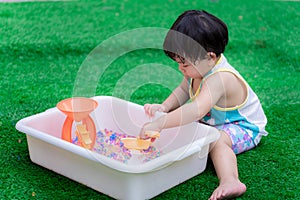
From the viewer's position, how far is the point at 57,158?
5.54ft

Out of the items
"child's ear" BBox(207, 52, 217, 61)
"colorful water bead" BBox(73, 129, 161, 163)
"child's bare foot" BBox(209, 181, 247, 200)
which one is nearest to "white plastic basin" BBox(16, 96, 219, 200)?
"colorful water bead" BBox(73, 129, 161, 163)

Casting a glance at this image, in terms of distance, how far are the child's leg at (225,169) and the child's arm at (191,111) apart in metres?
0.14

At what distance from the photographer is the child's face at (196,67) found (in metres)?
1.75

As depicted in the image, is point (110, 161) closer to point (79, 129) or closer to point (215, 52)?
point (79, 129)

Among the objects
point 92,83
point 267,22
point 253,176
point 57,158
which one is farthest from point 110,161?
point 267,22

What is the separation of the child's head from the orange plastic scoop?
32 centimetres

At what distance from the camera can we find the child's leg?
1.58 metres

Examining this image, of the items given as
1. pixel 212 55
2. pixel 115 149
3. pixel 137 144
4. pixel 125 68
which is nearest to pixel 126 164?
pixel 137 144

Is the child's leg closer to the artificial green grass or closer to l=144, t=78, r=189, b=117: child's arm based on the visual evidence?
the artificial green grass

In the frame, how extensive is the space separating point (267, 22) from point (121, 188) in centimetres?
235

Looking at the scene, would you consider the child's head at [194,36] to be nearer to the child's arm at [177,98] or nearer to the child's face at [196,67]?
the child's face at [196,67]

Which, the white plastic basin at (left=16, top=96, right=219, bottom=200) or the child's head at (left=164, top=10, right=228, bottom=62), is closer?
the white plastic basin at (left=16, top=96, right=219, bottom=200)

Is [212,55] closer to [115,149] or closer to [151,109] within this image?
[151,109]

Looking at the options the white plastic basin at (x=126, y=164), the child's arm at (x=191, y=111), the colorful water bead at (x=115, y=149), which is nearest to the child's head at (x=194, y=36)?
the child's arm at (x=191, y=111)
